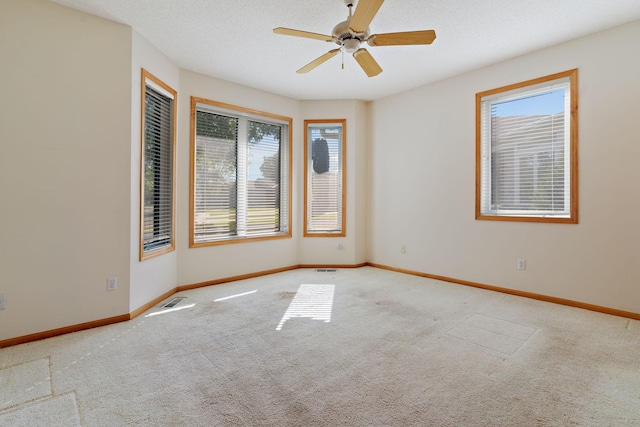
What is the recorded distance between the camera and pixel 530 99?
364 centimetres

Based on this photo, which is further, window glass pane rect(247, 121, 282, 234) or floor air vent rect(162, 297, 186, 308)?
window glass pane rect(247, 121, 282, 234)

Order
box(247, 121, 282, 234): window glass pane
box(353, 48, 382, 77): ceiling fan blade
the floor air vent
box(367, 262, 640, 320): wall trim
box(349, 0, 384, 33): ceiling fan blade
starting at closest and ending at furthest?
box(349, 0, 384, 33): ceiling fan blade
box(353, 48, 382, 77): ceiling fan blade
box(367, 262, 640, 320): wall trim
the floor air vent
box(247, 121, 282, 234): window glass pane

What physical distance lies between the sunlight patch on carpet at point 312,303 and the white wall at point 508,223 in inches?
66.9

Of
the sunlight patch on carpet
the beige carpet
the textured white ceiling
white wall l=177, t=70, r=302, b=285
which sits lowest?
the beige carpet

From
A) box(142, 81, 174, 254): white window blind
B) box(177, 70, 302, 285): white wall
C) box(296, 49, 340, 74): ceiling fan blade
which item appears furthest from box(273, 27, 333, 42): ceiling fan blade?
box(177, 70, 302, 285): white wall

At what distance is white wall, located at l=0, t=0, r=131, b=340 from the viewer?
2406 millimetres

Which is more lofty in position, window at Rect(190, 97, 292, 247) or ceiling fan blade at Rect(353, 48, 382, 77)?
ceiling fan blade at Rect(353, 48, 382, 77)

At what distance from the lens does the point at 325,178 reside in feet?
17.2

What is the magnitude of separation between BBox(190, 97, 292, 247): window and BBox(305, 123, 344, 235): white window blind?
442 millimetres

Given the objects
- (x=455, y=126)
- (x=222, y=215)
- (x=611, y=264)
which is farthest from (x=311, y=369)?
(x=455, y=126)

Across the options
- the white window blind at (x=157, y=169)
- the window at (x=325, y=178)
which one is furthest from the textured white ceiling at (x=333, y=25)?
the window at (x=325, y=178)

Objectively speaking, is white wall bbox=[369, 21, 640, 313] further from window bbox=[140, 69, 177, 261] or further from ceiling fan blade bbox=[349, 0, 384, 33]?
window bbox=[140, 69, 177, 261]

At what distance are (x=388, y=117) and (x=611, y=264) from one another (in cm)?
344

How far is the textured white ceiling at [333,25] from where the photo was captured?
264 cm
